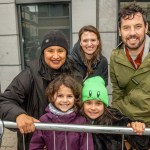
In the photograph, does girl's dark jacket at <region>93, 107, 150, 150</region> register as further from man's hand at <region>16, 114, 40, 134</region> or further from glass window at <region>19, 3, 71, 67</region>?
glass window at <region>19, 3, 71, 67</region>

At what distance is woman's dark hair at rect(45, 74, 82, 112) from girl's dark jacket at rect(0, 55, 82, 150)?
0.08 metres

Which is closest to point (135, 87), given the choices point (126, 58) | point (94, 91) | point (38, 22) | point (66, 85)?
point (126, 58)

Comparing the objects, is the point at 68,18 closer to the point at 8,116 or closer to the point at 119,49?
the point at 119,49

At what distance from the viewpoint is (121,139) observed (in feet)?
7.22

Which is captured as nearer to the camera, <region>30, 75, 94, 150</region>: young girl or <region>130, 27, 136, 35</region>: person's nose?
<region>30, 75, 94, 150</region>: young girl

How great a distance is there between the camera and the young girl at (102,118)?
2164 millimetres

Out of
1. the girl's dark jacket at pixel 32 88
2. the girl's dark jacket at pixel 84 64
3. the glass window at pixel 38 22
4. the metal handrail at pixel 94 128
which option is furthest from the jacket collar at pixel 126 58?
the glass window at pixel 38 22

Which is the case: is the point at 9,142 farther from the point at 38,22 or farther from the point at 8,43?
the point at 38,22

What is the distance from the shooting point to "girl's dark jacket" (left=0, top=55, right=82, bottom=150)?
217 cm

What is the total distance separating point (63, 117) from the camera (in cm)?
215

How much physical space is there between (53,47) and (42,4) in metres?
3.34

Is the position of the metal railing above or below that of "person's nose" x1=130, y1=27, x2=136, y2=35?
below

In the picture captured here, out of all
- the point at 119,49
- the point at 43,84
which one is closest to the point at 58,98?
the point at 43,84

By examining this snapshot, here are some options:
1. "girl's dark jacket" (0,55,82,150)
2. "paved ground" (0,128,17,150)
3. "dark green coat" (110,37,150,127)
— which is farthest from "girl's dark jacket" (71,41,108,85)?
"paved ground" (0,128,17,150)
